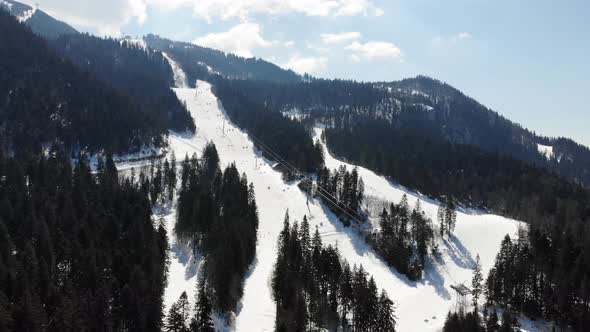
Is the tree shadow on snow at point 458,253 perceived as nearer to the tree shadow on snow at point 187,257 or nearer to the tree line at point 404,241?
the tree line at point 404,241

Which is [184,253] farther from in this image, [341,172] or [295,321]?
[341,172]

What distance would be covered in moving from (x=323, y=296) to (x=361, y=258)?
41758 mm

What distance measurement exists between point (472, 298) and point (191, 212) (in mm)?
77798

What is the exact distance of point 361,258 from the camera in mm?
117938

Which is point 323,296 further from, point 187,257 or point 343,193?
point 343,193

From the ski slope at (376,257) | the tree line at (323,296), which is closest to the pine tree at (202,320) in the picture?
the tree line at (323,296)

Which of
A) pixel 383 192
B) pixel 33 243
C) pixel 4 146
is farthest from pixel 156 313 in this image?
pixel 4 146

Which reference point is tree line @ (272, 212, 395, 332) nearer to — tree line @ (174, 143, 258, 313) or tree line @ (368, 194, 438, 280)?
tree line @ (174, 143, 258, 313)

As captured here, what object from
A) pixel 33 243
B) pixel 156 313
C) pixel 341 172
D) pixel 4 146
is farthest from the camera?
pixel 4 146

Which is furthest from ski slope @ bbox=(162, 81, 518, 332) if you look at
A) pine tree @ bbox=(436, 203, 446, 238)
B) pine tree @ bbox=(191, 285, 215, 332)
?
pine tree @ bbox=(191, 285, 215, 332)

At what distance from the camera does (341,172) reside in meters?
152

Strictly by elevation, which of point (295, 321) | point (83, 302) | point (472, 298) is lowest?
point (472, 298)

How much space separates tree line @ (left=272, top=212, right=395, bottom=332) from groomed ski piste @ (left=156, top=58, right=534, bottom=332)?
682 centimetres

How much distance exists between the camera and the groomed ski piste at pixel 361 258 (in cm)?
8225
